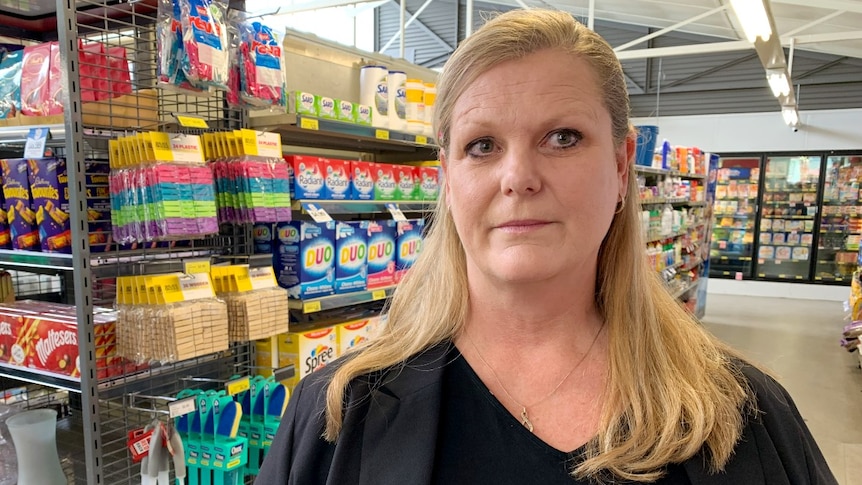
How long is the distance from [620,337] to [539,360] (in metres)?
0.17

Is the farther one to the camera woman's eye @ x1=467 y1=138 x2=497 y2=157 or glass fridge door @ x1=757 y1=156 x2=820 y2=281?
glass fridge door @ x1=757 y1=156 x2=820 y2=281

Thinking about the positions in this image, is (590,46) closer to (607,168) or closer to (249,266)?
(607,168)

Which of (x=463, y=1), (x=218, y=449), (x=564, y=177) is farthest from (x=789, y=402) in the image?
(x=463, y=1)

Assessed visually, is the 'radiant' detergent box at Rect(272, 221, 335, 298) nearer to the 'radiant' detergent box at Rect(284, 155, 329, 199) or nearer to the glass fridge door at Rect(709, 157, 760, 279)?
the 'radiant' detergent box at Rect(284, 155, 329, 199)

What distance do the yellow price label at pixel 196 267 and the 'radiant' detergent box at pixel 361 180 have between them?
0.99 metres

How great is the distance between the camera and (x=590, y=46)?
106 cm

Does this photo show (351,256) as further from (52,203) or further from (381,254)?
(52,203)

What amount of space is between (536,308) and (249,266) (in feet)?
5.28

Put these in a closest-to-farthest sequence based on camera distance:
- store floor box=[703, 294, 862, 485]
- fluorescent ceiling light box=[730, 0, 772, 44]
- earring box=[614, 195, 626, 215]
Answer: earring box=[614, 195, 626, 215] < fluorescent ceiling light box=[730, 0, 772, 44] < store floor box=[703, 294, 862, 485]

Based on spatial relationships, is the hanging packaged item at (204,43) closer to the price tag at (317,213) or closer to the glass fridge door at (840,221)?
the price tag at (317,213)

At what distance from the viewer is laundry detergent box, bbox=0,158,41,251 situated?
212cm

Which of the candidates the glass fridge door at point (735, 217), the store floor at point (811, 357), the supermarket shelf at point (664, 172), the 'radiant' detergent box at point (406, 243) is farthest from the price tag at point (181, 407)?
the glass fridge door at point (735, 217)

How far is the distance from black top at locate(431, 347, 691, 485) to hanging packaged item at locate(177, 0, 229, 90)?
1.55 meters

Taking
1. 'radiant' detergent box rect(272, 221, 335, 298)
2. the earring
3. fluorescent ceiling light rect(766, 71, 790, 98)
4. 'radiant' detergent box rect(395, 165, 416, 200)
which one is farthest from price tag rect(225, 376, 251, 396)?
fluorescent ceiling light rect(766, 71, 790, 98)
